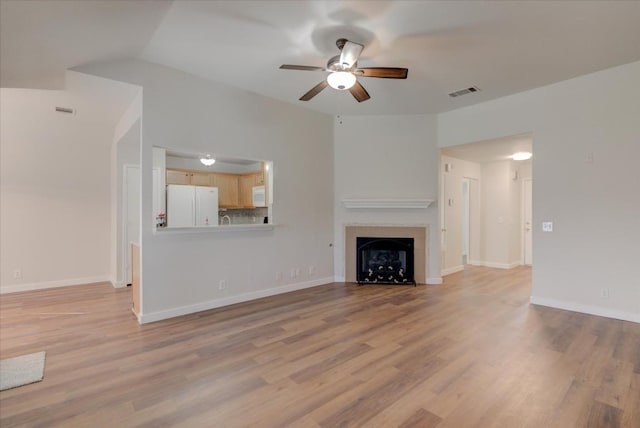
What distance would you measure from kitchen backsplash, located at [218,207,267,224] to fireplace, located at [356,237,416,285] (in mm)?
1888

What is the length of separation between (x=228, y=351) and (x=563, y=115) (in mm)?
5071

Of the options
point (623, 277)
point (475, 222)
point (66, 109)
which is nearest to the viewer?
point (623, 277)

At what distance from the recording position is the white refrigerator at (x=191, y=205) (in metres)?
4.44

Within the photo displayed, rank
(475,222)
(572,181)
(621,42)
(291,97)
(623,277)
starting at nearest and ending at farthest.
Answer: (621,42) → (623,277) → (572,181) → (291,97) → (475,222)

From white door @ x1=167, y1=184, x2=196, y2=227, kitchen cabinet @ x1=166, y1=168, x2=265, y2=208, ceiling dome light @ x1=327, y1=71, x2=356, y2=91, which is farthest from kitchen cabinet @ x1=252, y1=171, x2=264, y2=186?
ceiling dome light @ x1=327, y1=71, x2=356, y2=91

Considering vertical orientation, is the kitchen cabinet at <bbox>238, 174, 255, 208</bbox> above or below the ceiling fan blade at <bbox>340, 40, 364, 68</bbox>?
below

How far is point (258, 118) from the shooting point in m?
4.55

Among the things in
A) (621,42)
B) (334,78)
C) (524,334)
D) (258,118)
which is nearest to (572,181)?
(621,42)

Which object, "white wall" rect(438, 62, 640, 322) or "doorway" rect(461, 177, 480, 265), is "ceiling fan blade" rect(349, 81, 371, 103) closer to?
"white wall" rect(438, 62, 640, 322)

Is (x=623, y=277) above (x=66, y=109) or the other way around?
A: the other way around

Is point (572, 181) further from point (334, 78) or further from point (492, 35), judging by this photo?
point (334, 78)

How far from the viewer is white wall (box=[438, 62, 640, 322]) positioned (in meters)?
3.58

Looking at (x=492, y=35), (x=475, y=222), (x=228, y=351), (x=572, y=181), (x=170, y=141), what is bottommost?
(x=228, y=351)

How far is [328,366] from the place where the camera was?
2555mm
